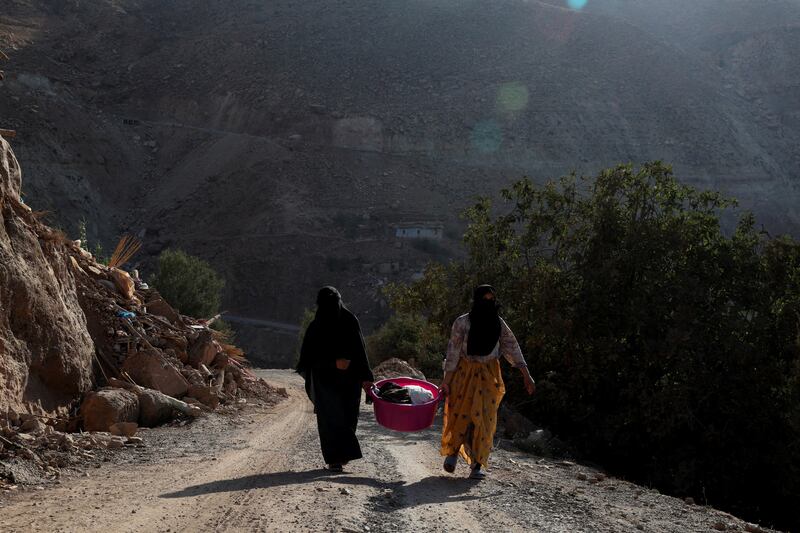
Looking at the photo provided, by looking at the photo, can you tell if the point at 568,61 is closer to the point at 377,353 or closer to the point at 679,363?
the point at 377,353

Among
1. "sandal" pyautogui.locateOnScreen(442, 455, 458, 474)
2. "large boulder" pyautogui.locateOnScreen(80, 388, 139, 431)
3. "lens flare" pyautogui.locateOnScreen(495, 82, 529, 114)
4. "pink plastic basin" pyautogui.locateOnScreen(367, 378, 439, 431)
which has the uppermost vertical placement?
"lens flare" pyautogui.locateOnScreen(495, 82, 529, 114)

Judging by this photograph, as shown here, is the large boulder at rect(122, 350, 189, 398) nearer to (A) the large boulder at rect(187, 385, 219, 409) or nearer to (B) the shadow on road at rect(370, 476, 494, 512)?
(A) the large boulder at rect(187, 385, 219, 409)

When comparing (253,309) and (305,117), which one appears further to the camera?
(305,117)

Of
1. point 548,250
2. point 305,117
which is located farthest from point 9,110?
point 548,250

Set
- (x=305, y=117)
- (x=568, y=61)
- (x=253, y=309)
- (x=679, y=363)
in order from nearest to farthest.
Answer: (x=679, y=363)
(x=253, y=309)
(x=305, y=117)
(x=568, y=61)

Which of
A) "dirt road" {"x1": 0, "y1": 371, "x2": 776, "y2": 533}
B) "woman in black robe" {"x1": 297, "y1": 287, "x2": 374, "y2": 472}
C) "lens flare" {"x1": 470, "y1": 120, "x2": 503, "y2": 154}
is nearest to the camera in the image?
"dirt road" {"x1": 0, "y1": 371, "x2": 776, "y2": 533}

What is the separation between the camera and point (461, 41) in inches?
2680

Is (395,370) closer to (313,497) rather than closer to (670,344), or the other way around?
(670,344)

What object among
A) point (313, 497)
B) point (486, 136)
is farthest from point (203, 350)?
point (486, 136)

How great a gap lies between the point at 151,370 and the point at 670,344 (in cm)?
790

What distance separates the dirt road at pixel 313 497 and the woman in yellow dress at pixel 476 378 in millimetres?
282

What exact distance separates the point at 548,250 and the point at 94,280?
32.1 feet

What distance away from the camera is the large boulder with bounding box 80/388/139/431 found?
7.38m

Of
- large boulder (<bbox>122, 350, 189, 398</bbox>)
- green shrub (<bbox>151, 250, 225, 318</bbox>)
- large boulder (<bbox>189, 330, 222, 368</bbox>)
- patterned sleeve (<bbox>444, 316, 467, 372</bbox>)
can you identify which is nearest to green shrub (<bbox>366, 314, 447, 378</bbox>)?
green shrub (<bbox>151, 250, 225, 318</bbox>)
